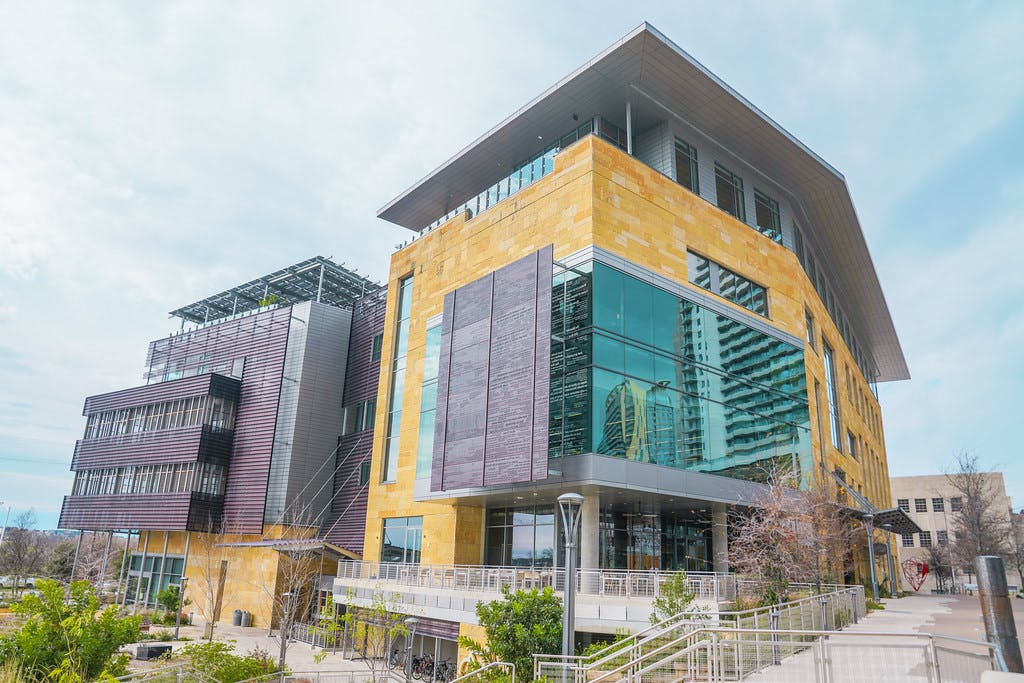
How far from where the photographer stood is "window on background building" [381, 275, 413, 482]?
120 feet

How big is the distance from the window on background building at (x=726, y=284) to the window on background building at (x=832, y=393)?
10.7 metres

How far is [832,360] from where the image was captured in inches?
1780

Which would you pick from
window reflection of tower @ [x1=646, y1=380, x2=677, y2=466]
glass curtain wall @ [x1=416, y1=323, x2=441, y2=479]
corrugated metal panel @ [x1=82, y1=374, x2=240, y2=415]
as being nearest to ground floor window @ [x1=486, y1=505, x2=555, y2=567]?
glass curtain wall @ [x1=416, y1=323, x2=441, y2=479]

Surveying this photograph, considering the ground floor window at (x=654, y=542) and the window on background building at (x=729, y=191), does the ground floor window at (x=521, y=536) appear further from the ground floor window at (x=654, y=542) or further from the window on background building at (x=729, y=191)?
the window on background building at (x=729, y=191)

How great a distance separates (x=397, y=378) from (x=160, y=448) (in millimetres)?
19824

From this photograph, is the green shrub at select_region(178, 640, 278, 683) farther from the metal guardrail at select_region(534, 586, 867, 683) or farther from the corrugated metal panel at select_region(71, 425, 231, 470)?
the corrugated metal panel at select_region(71, 425, 231, 470)

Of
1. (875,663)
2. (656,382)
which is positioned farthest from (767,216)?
(875,663)

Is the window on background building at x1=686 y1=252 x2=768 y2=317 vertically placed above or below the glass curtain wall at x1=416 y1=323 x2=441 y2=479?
above

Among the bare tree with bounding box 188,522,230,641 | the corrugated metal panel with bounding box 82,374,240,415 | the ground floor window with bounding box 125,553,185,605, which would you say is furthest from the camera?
the ground floor window with bounding box 125,553,185,605

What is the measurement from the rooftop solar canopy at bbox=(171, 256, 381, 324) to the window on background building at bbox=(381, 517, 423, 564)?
19640mm

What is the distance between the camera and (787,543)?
973 inches

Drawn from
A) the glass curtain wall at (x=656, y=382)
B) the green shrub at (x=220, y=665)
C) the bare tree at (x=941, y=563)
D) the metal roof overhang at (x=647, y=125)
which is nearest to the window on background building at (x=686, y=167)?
the metal roof overhang at (x=647, y=125)

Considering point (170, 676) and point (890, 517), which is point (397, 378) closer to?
point (170, 676)

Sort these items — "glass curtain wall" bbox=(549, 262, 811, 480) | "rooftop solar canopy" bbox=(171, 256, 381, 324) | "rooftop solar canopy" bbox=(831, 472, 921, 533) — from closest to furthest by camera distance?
"glass curtain wall" bbox=(549, 262, 811, 480)
"rooftop solar canopy" bbox=(831, 472, 921, 533)
"rooftop solar canopy" bbox=(171, 256, 381, 324)
